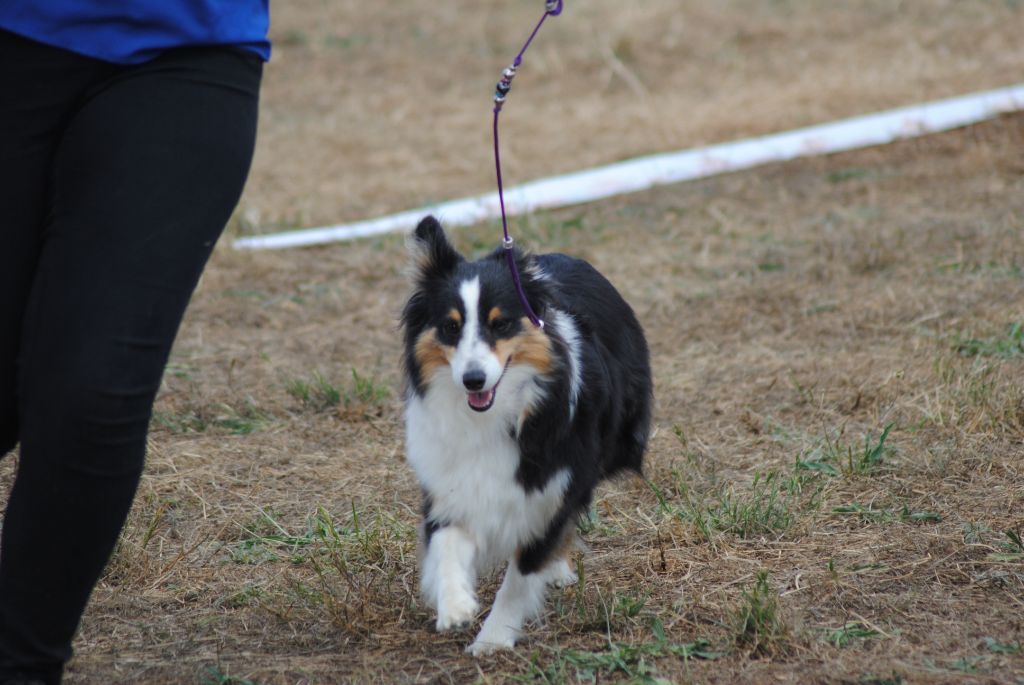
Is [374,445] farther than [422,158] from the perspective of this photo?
No

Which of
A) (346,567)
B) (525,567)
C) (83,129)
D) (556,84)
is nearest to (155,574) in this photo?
(346,567)

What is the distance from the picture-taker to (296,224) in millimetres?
8453

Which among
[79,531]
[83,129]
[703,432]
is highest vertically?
[83,129]

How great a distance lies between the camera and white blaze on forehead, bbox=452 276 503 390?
3.10 m

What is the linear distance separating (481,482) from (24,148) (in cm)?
143

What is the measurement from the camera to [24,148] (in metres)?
2.33

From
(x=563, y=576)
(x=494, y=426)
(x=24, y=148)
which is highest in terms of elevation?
(x=24, y=148)

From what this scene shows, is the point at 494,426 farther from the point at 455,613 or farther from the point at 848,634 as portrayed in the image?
the point at 848,634

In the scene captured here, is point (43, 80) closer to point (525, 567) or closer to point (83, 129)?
point (83, 129)

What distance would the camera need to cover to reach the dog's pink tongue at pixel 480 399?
3135mm

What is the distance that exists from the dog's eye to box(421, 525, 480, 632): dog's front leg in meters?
0.51

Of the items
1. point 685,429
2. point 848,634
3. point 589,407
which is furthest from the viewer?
point 685,429

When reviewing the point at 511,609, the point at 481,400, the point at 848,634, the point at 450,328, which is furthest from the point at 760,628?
the point at 450,328

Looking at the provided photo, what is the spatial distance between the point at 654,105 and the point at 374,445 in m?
7.24
